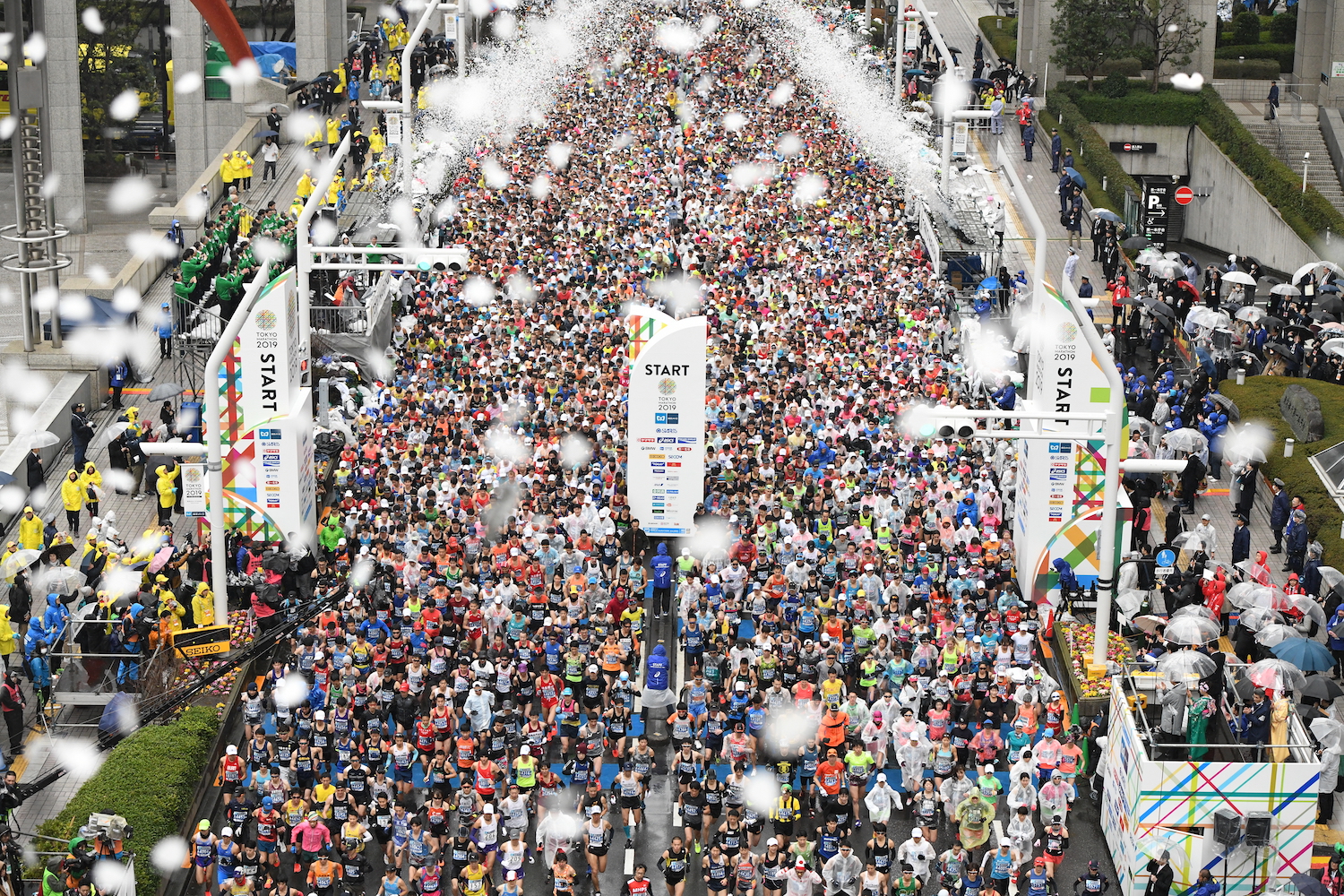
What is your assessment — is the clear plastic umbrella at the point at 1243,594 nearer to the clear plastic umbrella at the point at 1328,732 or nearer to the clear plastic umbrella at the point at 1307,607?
the clear plastic umbrella at the point at 1307,607

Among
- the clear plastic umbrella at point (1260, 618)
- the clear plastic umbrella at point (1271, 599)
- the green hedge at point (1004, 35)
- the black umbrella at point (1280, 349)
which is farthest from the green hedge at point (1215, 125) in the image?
the clear plastic umbrella at point (1260, 618)

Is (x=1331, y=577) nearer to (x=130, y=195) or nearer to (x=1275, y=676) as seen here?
(x=1275, y=676)

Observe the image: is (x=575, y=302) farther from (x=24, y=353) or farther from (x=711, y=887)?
(x=711, y=887)

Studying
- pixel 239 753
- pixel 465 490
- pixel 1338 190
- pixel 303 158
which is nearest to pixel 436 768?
pixel 239 753

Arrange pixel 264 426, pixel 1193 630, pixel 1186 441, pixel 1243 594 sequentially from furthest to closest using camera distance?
1. pixel 1186 441
2. pixel 264 426
3. pixel 1243 594
4. pixel 1193 630

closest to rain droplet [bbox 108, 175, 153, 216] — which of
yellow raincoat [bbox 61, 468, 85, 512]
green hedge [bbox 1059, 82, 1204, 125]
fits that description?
yellow raincoat [bbox 61, 468, 85, 512]

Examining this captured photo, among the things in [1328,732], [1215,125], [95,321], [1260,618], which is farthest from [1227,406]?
[1215,125]

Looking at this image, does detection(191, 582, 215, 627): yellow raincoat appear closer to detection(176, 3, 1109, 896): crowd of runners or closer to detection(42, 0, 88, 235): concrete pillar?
detection(176, 3, 1109, 896): crowd of runners
